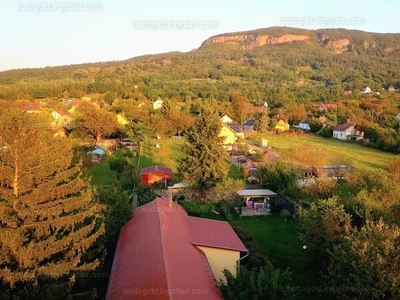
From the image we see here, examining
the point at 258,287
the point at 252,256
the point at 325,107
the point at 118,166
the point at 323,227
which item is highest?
the point at 258,287

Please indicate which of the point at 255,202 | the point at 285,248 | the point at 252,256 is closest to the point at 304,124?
the point at 255,202

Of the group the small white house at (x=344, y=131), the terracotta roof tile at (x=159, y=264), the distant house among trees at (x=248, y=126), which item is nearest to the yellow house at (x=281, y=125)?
the distant house among trees at (x=248, y=126)

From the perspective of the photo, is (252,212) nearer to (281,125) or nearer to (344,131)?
(344,131)

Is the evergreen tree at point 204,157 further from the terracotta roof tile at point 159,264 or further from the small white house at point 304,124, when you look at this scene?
the small white house at point 304,124

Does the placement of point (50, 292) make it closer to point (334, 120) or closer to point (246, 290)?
point (246, 290)

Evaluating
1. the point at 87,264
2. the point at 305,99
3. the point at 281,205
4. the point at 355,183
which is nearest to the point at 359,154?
the point at 355,183

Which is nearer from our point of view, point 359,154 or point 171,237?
point 171,237
